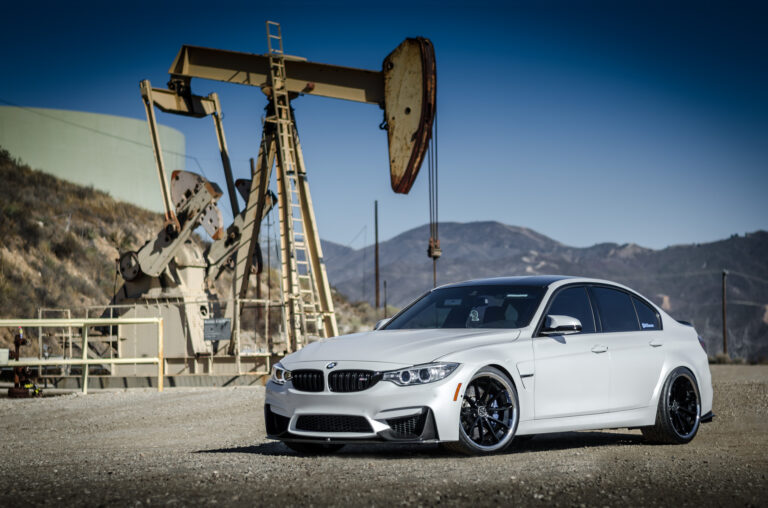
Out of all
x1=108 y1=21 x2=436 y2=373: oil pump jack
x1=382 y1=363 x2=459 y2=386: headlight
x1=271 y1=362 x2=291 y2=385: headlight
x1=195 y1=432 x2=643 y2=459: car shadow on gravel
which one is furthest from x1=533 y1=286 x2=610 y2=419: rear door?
x1=108 y1=21 x2=436 y2=373: oil pump jack

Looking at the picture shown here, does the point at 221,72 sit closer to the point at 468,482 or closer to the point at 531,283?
the point at 531,283

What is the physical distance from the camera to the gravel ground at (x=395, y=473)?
221 inches

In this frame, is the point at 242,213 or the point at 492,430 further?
the point at 242,213

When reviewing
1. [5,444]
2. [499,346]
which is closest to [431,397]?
[499,346]

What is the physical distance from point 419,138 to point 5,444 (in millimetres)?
12637

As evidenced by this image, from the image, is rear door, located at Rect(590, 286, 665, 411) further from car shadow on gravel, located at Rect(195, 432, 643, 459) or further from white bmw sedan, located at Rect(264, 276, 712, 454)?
car shadow on gravel, located at Rect(195, 432, 643, 459)

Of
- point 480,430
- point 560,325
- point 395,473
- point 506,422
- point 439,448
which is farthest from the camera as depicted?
point 439,448

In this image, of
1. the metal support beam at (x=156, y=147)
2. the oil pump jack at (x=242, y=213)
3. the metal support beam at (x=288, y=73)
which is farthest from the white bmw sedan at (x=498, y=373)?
the metal support beam at (x=156, y=147)

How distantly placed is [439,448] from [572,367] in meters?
1.34

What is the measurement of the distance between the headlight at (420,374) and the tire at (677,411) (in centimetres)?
276

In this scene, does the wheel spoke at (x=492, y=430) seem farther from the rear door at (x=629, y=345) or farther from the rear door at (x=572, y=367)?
the rear door at (x=629, y=345)

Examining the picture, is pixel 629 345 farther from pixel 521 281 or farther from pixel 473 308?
pixel 473 308

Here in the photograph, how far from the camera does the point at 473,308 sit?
8820 millimetres

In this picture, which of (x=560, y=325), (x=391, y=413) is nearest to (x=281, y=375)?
(x=391, y=413)
